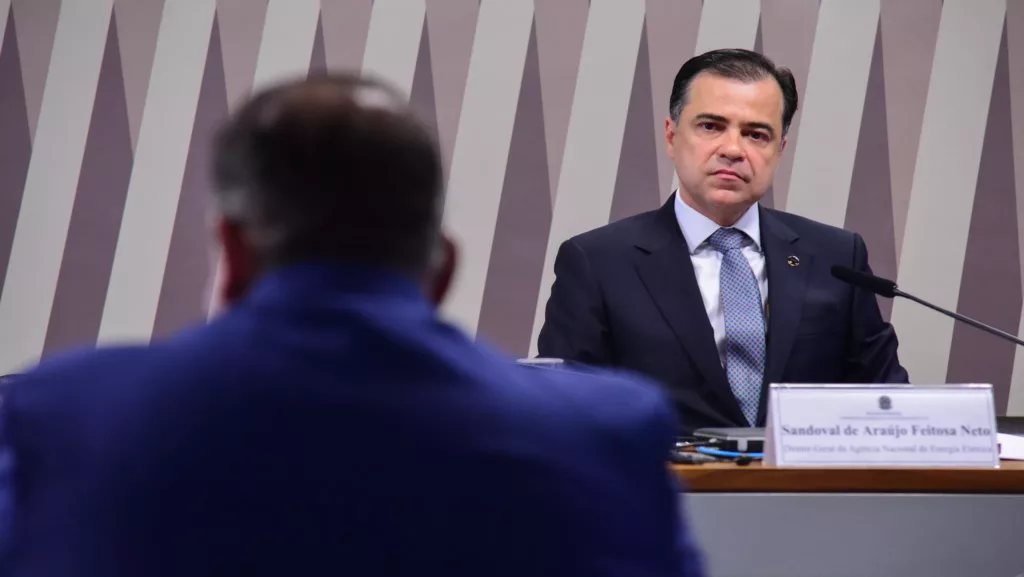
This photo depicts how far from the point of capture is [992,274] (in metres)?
3.04

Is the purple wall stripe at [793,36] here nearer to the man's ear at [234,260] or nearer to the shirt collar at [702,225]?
the shirt collar at [702,225]

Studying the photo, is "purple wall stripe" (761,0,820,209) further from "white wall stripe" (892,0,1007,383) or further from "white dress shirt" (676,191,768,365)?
"white dress shirt" (676,191,768,365)

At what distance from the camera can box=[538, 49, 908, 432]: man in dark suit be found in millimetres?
2240

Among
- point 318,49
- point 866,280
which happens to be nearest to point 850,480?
point 866,280

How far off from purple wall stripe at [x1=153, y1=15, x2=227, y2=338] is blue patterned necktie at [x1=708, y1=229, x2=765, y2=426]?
4.80 ft

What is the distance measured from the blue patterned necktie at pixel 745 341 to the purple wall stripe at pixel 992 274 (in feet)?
3.34

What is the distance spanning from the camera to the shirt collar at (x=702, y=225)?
93.7 inches

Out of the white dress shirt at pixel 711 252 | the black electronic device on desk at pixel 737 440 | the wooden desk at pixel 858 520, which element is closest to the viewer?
the wooden desk at pixel 858 520

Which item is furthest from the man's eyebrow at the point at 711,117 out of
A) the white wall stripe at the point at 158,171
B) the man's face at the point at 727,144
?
the white wall stripe at the point at 158,171

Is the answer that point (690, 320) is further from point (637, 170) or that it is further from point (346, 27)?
point (346, 27)

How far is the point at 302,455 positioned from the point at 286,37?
259 cm

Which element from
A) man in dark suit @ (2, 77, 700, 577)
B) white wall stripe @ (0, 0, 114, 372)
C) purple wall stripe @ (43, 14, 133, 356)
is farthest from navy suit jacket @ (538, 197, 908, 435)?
man in dark suit @ (2, 77, 700, 577)

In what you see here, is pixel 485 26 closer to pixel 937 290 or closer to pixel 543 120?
pixel 543 120

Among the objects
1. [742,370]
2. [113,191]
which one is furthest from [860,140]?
[113,191]
